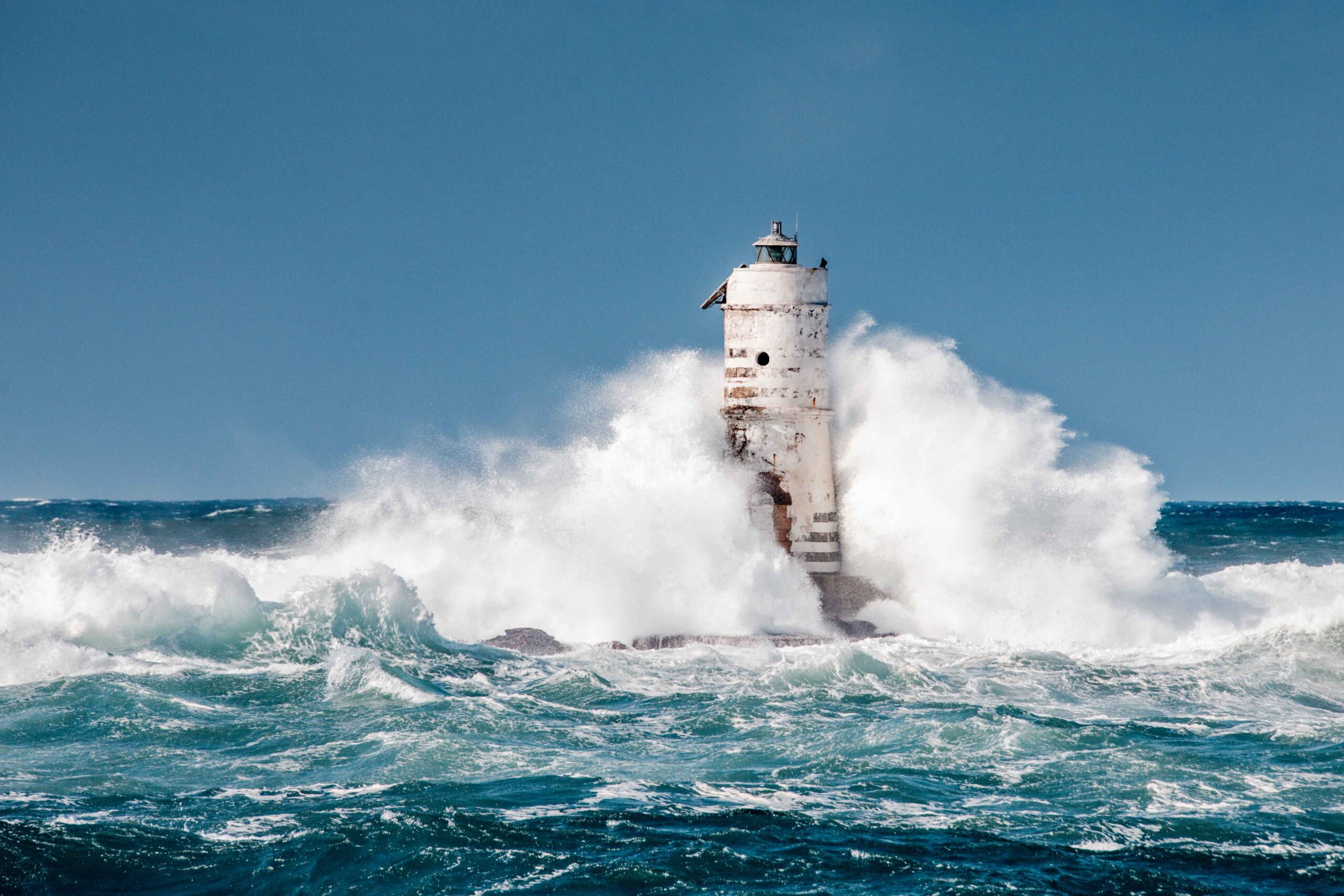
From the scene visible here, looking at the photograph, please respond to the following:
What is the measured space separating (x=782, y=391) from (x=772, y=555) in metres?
2.14

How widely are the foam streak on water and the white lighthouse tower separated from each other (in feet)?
1.60

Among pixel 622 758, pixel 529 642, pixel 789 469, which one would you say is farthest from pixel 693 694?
pixel 789 469

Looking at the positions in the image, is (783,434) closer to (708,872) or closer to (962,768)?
(962,768)

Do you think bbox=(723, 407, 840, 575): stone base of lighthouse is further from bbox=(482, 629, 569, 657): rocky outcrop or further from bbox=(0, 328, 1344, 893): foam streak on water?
bbox=(482, 629, 569, 657): rocky outcrop

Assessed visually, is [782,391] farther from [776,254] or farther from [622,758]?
[622,758]

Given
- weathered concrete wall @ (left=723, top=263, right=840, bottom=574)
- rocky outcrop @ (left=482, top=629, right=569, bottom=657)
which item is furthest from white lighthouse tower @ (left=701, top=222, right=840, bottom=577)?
rocky outcrop @ (left=482, top=629, right=569, bottom=657)

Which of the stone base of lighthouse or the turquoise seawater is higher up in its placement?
the stone base of lighthouse

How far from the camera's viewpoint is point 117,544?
129 feet

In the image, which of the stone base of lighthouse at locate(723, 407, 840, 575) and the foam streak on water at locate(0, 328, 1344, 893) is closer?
the foam streak on water at locate(0, 328, 1344, 893)

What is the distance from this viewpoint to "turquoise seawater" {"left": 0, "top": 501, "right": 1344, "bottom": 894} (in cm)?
740

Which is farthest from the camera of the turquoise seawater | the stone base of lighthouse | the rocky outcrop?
the stone base of lighthouse

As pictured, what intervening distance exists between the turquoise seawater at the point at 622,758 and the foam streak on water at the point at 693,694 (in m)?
0.04

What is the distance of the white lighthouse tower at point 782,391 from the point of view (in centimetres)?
1706

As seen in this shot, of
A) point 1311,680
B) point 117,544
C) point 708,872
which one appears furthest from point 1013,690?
point 117,544
